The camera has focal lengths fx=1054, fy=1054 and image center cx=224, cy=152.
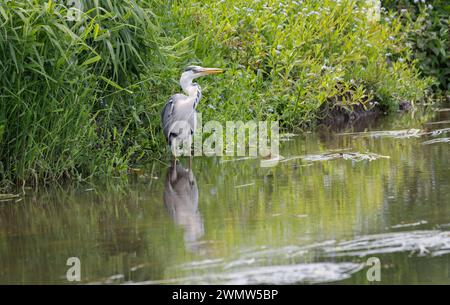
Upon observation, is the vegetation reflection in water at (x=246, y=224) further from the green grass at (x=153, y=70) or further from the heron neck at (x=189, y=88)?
the heron neck at (x=189, y=88)

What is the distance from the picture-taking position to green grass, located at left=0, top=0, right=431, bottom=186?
27.6 feet

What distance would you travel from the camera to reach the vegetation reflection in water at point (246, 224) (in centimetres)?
579

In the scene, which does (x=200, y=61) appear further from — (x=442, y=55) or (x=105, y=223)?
(x=442, y=55)

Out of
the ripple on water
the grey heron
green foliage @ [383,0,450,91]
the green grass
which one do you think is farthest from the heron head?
green foliage @ [383,0,450,91]

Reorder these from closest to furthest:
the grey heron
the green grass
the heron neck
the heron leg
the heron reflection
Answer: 1. the heron reflection
2. the green grass
3. the heron leg
4. the grey heron
5. the heron neck

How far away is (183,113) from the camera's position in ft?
32.8

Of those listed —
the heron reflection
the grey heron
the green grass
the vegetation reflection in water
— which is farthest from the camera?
the grey heron

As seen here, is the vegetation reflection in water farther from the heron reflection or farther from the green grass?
the green grass

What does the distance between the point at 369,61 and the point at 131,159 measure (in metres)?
5.26

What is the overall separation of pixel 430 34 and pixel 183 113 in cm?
793

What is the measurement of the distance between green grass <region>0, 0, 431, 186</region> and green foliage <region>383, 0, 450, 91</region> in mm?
1049

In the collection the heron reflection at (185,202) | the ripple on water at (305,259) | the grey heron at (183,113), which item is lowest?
the ripple on water at (305,259)

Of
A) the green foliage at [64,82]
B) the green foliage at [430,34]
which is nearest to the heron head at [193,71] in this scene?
the green foliage at [64,82]

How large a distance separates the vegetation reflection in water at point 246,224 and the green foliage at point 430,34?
666cm
